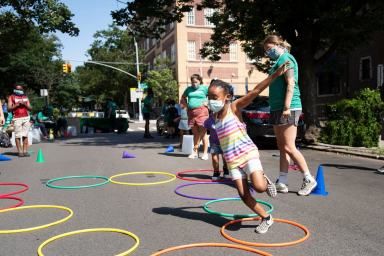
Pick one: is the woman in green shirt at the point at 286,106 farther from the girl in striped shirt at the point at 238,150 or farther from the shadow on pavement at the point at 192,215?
the shadow on pavement at the point at 192,215

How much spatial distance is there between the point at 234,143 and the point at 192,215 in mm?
1337

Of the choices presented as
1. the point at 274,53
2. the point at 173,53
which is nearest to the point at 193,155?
the point at 274,53

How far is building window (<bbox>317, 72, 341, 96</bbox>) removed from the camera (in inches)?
1224

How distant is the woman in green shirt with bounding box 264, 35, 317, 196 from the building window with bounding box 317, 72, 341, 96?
1051 inches

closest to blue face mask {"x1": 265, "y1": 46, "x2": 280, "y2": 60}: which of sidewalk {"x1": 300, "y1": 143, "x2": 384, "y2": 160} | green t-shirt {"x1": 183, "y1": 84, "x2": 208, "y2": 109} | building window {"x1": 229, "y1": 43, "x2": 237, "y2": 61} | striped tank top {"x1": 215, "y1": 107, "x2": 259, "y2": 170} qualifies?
striped tank top {"x1": 215, "y1": 107, "x2": 259, "y2": 170}

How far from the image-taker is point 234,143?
176 inches

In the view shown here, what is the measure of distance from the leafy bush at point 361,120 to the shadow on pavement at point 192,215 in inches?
333

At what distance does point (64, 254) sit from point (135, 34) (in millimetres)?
14905

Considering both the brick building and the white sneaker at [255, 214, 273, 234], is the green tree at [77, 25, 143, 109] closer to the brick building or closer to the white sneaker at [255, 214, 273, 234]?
the brick building

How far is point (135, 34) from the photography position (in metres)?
17.8

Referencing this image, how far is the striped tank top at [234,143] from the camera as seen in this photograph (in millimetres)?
4406

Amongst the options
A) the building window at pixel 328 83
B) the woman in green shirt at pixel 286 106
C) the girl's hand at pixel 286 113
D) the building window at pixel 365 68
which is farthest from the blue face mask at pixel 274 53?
the building window at pixel 328 83

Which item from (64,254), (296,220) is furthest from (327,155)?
(64,254)

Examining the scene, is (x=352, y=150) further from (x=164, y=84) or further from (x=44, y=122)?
(x=164, y=84)
